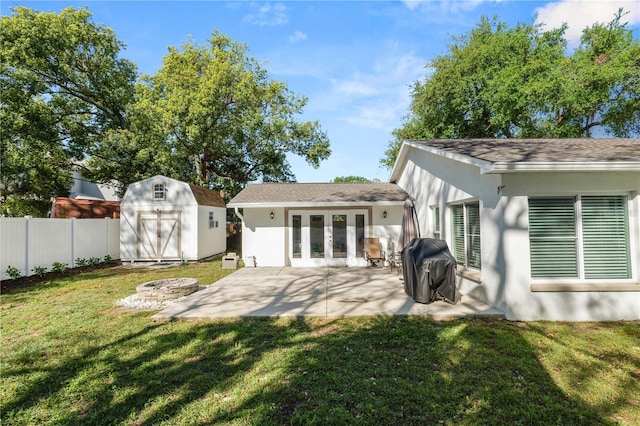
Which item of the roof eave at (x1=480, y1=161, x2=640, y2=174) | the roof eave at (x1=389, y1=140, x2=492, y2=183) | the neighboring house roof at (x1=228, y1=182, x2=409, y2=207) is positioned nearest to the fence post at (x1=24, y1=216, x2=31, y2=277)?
the neighboring house roof at (x1=228, y1=182, x2=409, y2=207)

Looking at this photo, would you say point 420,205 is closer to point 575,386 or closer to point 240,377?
point 575,386

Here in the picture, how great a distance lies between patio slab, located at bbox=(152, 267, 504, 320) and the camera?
5676 mm

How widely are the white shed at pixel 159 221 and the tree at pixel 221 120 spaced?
5.86 metres

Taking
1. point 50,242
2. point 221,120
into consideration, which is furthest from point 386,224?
point 221,120

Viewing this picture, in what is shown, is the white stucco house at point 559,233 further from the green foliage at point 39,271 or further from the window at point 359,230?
the green foliage at point 39,271

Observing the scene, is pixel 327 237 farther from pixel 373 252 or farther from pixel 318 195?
pixel 373 252

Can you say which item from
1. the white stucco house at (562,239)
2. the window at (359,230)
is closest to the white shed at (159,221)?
the window at (359,230)

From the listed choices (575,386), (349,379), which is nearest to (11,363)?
(349,379)

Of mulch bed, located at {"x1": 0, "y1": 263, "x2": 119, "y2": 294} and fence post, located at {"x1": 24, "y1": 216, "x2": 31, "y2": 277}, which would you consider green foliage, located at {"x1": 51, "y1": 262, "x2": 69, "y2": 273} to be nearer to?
mulch bed, located at {"x1": 0, "y1": 263, "x2": 119, "y2": 294}

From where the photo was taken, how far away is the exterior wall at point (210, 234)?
14055mm

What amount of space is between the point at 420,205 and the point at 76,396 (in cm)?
925

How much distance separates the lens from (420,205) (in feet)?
32.6

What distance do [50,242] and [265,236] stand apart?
23.7ft

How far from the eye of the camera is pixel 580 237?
5496mm
